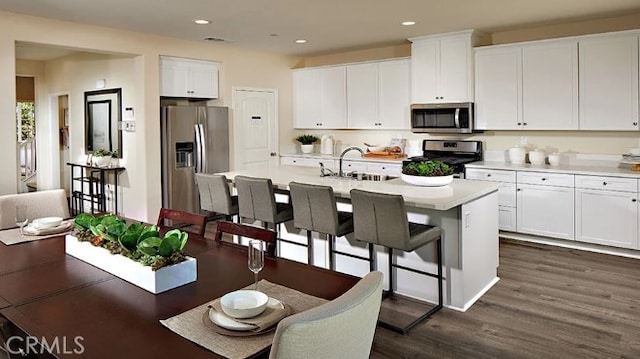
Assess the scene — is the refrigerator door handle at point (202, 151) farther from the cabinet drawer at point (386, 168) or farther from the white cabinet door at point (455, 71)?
the white cabinet door at point (455, 71)

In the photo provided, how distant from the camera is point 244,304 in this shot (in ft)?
5.23

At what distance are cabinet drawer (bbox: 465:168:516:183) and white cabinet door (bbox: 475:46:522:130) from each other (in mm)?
590

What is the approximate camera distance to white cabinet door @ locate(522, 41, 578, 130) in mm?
5164

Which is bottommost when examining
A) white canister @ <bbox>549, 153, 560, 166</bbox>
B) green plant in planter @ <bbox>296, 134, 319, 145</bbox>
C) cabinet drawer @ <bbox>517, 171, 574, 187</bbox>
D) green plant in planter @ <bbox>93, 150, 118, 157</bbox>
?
cabinet drawer @ <bbox>517, 171, 574, 187</bbox>

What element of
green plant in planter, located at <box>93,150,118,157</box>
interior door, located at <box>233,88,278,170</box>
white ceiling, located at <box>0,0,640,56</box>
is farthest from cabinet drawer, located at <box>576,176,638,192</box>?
green plant in planter, located at <box>93,150,118,157</box>

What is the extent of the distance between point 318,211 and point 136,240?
1685mm

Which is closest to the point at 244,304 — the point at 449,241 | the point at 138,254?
the point at 138,254

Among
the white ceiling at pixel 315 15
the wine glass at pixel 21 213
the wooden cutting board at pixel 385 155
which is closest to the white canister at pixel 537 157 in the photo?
the white ceiling at pixel 315 15

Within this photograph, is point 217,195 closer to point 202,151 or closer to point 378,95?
point 202,151

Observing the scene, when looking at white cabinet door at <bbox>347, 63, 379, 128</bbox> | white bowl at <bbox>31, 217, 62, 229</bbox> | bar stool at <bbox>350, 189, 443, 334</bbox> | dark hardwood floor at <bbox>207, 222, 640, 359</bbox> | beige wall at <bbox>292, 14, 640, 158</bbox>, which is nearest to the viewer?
white bowl at <bbox>31, 217, 62, 229</bbox>

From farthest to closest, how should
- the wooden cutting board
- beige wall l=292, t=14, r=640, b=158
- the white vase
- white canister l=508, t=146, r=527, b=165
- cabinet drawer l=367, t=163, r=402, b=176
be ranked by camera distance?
1. the white vase
2. the wooden cutting board
3. cabinet drawer l=367, t=163, r=402, b=176
4. white canister l=508, t=146, r=527, b=165
5. beige wall l=292, t=14, r=640, b=158

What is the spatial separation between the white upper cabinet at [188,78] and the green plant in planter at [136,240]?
4.19 m

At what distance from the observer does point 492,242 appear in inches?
152

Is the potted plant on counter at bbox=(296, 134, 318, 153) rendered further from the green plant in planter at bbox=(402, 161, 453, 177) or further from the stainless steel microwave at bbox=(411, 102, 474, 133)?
the green plant in planter at bbox=(402, 161, 453, 177)
